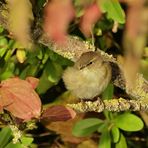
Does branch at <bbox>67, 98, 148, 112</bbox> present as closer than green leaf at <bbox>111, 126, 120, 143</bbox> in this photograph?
Yes

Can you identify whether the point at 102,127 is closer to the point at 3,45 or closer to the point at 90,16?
the point at 3,45

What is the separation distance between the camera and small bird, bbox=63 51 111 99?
209cm

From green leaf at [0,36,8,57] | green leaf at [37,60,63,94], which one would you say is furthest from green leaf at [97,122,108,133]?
green leaf at [0,36,8,57]

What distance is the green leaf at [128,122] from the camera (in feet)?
6.81

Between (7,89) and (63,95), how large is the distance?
3.17 feet

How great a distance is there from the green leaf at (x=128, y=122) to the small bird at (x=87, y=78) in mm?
193

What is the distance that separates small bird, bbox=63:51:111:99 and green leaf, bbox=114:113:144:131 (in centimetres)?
19

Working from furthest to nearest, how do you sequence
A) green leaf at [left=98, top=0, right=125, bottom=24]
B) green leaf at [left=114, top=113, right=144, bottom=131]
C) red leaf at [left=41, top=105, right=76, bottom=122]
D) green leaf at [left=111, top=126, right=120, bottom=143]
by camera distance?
green leaf at [left=111, top=126, right=120, bottom=143]
green leaf at [left=114, top=113, right=144, bottom=131]
red leaf at [left=41, top=105, right=76, bottom=122]
green leaf at [left=98, top=0, right=125, bottom=24]

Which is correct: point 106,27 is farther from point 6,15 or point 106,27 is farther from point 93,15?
point 93,15

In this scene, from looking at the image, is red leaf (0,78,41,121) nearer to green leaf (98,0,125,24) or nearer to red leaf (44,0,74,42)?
green leaf (98,0,125,24)

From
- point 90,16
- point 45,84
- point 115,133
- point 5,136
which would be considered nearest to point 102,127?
point 115,133

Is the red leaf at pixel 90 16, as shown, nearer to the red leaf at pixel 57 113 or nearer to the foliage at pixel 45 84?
the foliage at pixel 45 84

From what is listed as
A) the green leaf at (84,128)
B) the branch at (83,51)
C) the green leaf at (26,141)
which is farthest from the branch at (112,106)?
the green leaf at (84,128)

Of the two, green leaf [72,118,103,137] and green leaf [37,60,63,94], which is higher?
green leaf [37,60,63,94]
